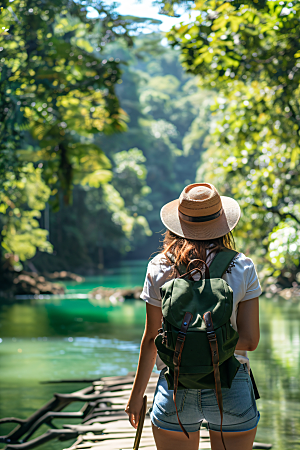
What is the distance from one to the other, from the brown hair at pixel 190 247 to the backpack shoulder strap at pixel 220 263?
55 mm

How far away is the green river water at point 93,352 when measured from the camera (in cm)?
577

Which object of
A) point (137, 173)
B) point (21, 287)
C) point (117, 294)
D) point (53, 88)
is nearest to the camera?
point (53, 88)

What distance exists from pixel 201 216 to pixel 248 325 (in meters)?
0.40

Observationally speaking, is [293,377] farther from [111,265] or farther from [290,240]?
[111,265]

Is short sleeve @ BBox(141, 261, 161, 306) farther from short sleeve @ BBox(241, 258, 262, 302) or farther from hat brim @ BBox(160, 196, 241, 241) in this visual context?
short sleeve @ BBox(241, 258, 262, 302)

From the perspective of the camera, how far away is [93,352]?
9953 mm

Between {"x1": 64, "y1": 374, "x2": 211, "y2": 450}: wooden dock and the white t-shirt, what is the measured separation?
1.79m

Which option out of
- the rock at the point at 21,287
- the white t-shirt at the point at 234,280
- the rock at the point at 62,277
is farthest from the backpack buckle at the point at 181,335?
the rock at the point at 62,277

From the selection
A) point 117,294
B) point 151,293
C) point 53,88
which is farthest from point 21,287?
point 151,293

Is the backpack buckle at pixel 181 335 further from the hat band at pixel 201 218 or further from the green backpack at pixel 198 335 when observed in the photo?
the hat band at pixel 201 218

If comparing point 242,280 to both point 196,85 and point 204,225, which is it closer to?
point 204,225

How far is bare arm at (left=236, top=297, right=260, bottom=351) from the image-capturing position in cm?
180

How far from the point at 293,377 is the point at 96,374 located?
2.79 metres

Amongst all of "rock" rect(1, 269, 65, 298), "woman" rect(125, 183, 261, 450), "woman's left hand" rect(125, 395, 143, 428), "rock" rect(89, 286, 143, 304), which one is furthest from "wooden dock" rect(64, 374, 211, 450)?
"rock" rect(1, 269, 65, 298)
